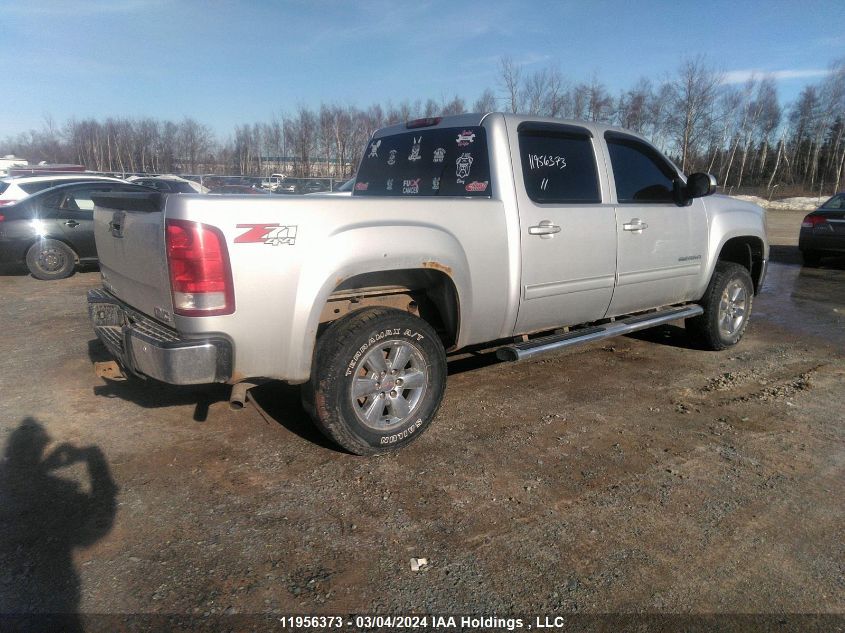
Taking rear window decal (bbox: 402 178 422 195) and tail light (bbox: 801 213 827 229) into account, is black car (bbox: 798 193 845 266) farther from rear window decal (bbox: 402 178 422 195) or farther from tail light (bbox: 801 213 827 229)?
rear window decal (bbox: 402 178 422 195)

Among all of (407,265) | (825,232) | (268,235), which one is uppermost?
(268,235)

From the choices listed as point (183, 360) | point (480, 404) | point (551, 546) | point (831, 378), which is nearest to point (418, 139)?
point (480, 404)

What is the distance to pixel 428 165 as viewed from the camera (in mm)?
4508

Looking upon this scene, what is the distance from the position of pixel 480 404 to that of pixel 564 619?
220 centimetres

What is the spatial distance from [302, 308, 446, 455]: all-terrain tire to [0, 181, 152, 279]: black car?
25.9 ft

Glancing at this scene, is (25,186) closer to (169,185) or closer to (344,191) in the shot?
(169,185)

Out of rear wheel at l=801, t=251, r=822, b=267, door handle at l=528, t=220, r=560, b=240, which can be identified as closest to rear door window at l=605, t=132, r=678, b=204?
door handle at l=528, t=220, r=560, b=240

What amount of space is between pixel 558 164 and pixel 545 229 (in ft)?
2.01

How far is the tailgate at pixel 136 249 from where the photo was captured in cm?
299

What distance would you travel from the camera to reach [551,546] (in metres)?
2.72

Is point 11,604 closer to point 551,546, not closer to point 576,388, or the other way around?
point 551,546

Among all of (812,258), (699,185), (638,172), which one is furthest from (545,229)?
(812,258)

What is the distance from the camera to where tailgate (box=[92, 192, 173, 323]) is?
2994 mm

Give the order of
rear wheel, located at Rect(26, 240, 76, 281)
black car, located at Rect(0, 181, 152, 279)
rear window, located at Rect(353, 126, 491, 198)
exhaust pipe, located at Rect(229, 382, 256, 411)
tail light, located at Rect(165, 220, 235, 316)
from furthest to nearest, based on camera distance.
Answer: rear wheel, located at Rect(26, 240, 76, 281)
black car, located at Rect(0, 181, 152, 279)
rear window, located at Rect(353, 126, 491, 198)
exhaust pipe, located at Rect(229, 382, 256, 411)
tail light, located at Rect(165, 220, 235, 316)
